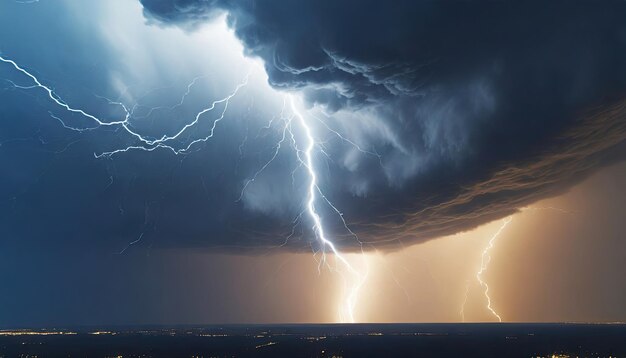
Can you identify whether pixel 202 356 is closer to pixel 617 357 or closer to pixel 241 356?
pixel 241 356

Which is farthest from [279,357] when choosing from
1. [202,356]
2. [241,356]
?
[202,356]

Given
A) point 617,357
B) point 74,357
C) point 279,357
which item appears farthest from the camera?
point 74,357

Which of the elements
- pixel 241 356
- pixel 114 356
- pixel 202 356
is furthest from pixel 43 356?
pixel 241 356

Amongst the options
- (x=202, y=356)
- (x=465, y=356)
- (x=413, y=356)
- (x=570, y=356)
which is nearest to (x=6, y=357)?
(x=202, y=356)

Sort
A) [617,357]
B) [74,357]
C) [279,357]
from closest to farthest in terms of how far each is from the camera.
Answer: [617,357], [279,357], [74,357]

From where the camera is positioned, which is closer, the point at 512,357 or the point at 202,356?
the point at 512,357

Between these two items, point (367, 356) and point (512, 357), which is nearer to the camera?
point (512, 357)

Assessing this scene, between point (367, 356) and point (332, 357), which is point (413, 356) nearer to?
point (367, 356)
